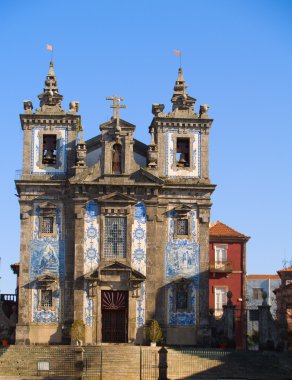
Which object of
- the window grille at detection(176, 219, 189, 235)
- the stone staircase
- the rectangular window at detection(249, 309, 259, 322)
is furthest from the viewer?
the rectangular window at detection(249, 309, 259, 322)

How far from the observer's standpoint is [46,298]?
162 feet

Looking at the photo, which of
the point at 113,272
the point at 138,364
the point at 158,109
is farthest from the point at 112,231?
the point at 138,364

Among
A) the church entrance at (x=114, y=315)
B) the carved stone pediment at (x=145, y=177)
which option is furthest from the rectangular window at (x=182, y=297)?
the carved stone pediment at (x=145, y=177)

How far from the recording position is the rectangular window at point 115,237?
49.5m

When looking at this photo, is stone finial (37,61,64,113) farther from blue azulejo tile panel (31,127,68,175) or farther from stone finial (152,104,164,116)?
stone finial (152,104,164,116)

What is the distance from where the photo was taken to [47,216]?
50.2m

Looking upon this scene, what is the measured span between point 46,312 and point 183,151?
38.9 feet

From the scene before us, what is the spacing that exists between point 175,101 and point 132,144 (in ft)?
12.4

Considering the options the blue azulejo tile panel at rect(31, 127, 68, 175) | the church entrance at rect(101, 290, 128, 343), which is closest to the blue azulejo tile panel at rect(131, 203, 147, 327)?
the church entrance at rect(101, 290, 128, 343)

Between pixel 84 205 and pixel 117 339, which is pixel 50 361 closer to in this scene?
→ pixel 117 339

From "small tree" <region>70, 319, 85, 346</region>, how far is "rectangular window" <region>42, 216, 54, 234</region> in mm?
5484

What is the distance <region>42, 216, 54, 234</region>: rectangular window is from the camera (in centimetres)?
5009

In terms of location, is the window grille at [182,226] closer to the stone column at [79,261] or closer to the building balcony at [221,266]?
the stone column at [79,261]

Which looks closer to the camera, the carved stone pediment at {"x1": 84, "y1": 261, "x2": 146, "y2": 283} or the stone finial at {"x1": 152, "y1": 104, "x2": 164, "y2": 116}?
the carved stone pediment at {"x1": 84, "y1": 261, "x2": 146, "y2": 283}
